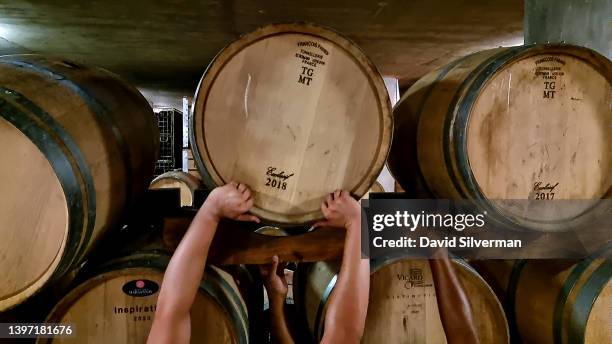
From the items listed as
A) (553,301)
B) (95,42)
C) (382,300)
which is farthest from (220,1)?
(553,301)

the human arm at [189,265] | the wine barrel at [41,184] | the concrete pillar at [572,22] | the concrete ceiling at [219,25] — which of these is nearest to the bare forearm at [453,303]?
the human arm at [189,265]

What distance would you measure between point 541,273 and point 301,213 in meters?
1.27

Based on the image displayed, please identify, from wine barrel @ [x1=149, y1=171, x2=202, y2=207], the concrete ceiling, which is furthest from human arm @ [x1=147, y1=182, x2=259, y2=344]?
wine barrel @ [x1=149, y1=171, x2=202, y2=207]

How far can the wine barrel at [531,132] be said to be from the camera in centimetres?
169

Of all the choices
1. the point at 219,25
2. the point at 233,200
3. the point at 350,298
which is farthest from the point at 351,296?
the point at 219,25

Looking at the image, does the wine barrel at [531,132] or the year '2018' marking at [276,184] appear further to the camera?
the wine barrel at [531,132]

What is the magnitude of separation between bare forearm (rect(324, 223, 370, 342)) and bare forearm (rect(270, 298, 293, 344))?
1.11 feet

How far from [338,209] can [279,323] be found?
724 mm

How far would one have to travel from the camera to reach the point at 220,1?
3855 millimetres

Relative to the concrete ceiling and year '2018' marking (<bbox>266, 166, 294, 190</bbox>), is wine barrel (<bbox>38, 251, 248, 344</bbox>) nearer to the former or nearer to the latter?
year '2018' marking (<bbox>266, 166, 294, 190</bbox>)

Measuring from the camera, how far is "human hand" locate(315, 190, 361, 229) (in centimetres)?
157

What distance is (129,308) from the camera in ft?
5.63

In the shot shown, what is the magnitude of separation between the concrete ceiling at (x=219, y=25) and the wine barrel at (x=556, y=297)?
2.68 m

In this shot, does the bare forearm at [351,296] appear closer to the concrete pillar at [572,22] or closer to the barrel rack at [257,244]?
the barrel rack at [257,244]
